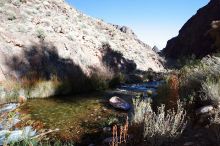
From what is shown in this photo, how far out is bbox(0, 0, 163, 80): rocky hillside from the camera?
15.9 m

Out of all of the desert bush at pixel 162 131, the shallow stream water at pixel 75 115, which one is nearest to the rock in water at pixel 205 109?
the desert bush at pixel 162 131

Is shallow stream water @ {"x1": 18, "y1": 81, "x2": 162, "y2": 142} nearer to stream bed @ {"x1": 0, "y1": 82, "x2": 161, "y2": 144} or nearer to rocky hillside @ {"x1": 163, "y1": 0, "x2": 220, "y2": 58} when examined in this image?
stream bed @ {"x1": 0, "y1": 82, "x2": 161, "y2": 144}

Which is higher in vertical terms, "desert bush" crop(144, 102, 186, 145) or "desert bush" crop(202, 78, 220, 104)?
"desert bush" crop(202, 78, 220, 104)

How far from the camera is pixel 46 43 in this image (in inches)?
728

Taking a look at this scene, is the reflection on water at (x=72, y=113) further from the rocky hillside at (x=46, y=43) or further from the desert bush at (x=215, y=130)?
the rocky hillside at (x=46, y=43)

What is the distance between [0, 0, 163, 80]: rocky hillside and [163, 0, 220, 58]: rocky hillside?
26355mm

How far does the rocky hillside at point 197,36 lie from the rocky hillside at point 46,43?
1038 inches

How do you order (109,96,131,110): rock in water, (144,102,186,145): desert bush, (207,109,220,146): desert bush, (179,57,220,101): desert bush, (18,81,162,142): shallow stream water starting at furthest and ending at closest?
(109,96,131,110): rock in water, (179,57,220,101): desert bush, (18,81,162,142): shallow stream water, (144,102,186,145): desert bush, (207,109,220,146): desert bush

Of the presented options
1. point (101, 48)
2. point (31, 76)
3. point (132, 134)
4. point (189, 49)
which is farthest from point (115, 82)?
point (189, 49)

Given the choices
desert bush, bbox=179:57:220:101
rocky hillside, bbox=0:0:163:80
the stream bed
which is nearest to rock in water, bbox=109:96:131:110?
the stream bed

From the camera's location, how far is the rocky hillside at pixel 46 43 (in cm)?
1594

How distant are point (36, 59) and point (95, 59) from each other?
570 cm

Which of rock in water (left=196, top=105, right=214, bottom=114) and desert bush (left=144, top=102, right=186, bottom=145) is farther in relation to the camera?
rock in water (left=196, top=105, right=214, bottom=114)

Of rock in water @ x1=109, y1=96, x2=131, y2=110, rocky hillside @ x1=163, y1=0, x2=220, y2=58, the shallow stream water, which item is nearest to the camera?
the shallow stream water
